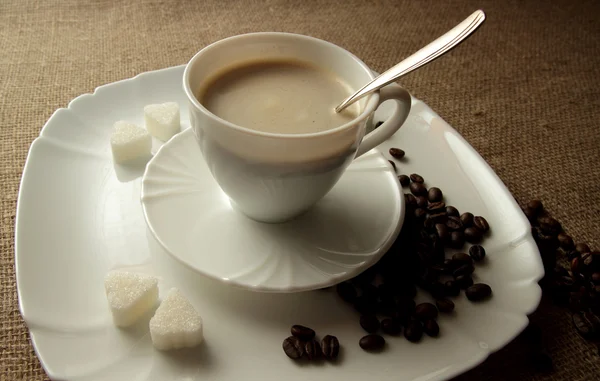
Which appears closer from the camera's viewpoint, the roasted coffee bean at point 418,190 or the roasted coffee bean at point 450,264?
the roasted coffee bean at point 450,264

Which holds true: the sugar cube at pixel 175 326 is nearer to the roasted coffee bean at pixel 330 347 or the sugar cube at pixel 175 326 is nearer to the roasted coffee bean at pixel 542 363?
the roasted coffee bean at pixel 330 347

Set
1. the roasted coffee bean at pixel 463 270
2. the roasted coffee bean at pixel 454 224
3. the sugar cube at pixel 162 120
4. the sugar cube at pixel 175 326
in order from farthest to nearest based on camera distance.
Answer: the sugar cube at pixel 162 120 → the roasted coffee bean at pixel 454 224 → the roasted coffee bean at pixel 463 270 → the sugar cube at pixel 175 326

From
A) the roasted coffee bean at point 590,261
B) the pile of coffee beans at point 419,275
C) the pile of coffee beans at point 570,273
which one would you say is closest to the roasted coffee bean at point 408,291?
the pile of coffee beans at point 419,275

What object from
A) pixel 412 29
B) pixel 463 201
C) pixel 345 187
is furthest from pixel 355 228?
pixel 412 29

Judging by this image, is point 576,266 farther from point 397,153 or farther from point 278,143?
point 278,143

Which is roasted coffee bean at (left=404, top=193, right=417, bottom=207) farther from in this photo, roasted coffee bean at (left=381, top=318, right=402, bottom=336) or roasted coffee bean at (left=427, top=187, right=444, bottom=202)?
roasted coffee bean at (left=381, top=318, right=402, bottom=336)

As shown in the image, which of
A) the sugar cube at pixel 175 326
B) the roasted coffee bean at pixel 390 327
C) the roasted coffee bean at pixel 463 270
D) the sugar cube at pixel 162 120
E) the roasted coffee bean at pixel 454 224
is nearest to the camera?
the sugar cube at pixel 175 326

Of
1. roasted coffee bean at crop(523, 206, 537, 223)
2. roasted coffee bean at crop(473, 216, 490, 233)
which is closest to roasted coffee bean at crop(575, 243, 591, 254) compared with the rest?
roasted coffee bean at crop(523, 206, 537, 223)
